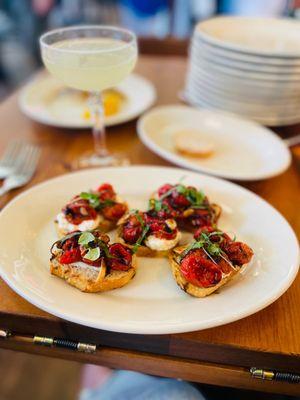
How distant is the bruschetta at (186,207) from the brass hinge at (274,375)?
12.0 inches

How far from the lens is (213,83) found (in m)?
1.26

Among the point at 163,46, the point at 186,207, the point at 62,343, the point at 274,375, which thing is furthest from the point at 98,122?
the point at 163,46

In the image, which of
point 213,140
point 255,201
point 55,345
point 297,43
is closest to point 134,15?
point 297,43

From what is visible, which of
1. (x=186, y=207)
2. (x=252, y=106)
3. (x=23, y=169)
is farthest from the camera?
(x=252, y=106)

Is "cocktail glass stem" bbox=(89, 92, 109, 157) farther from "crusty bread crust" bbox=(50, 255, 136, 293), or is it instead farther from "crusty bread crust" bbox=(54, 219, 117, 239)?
"crusty bread crust" bbox=(50, 255, 136, 293)

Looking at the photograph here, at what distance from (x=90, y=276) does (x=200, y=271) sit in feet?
0.64

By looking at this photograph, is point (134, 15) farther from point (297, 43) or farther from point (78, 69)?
point (78, 69)

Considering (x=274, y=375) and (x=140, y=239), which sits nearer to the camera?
(x=274, y=375)

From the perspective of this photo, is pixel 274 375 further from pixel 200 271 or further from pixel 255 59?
pixel 255 59

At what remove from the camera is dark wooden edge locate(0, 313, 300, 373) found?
60 centimetres

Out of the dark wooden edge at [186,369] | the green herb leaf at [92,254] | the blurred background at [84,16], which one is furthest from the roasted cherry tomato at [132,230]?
the blurred background at [84,16]

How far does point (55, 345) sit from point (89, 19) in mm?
4453

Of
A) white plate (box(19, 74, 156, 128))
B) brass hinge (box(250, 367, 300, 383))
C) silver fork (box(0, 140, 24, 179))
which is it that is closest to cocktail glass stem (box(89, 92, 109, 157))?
white plate (box(19, 74, 156, 128))

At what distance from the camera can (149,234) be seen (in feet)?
2.45
